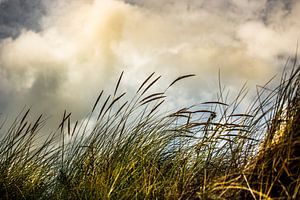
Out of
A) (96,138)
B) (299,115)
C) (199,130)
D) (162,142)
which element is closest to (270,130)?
(299,115)

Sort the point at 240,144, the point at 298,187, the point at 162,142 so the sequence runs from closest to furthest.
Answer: the point at 298,187 → the point at 240,144 → the point at 162,142

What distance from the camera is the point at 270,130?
2.33m

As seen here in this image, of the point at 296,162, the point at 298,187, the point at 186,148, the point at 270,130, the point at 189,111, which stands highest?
the point at 189,111

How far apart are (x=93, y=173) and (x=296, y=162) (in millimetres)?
1224

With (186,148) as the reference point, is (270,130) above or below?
below

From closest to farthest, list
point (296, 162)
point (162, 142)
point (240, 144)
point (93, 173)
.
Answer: point (296, 162), point (240, 144), point (93, 173), point (162, 142)

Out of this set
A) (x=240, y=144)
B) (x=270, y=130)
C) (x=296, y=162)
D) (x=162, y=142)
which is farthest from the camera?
(x=162, y=142)

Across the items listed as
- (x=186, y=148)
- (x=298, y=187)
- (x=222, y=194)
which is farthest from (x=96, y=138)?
(x=298, y=187)

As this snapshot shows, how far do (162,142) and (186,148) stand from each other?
0.31m

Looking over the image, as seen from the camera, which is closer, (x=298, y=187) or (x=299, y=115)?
(x=298, y=187)

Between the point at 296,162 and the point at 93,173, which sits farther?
the point at 93,173

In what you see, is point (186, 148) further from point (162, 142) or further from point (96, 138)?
point (96, 138)

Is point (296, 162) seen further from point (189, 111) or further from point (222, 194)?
point (189, 111)

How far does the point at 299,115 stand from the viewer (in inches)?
88.3
